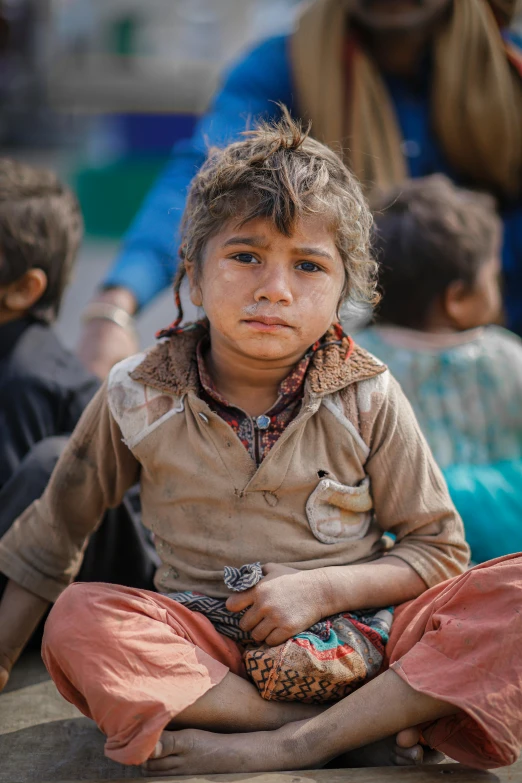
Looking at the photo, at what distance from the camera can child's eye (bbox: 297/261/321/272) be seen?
5.78 feet

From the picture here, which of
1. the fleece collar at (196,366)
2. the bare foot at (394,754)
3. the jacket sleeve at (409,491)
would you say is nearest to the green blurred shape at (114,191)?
the fleece collar at (196,366)

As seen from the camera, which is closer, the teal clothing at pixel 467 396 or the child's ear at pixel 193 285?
the child's ear at pixel 193 285

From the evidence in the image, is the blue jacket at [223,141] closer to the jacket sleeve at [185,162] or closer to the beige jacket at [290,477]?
the jacket sleeve at [185,162]

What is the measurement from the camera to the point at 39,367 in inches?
94.9

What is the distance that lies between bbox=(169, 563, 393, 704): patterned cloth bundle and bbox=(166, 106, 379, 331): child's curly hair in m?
0.62

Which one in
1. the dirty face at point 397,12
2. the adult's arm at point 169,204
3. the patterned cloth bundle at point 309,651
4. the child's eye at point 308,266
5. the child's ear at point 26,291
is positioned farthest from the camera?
the dirty face at point 397,12

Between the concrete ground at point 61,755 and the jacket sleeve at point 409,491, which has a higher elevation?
the jacket sleeve at point 409,491

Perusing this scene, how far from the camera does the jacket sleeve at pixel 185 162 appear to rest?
324 centimetres

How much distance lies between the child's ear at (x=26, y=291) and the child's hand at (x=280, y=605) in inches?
47.4

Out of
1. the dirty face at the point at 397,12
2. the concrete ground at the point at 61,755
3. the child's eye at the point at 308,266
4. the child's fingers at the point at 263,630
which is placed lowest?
the concrete ground at the point at 61,755

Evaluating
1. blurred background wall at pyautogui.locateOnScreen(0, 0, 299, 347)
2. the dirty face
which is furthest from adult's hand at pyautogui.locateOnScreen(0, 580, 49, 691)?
blurred background wall at pyautogui.locateOnScreen(0, 0, 299, 347)

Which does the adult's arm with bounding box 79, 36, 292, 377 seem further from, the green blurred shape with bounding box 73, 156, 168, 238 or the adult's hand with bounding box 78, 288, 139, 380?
the green blurred shape with bounding box 73, 156, 168, 238

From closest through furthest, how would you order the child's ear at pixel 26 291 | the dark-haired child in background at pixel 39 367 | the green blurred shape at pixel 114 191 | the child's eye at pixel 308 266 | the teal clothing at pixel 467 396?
the child's eye at pixel 308 266, the dark-haired child in background at pixel 39 367, the teal clothing at pixel 467 396, the child's ear at pixel 26 291, the green blurred shape at pixel 114 191

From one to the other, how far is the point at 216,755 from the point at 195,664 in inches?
5.8
